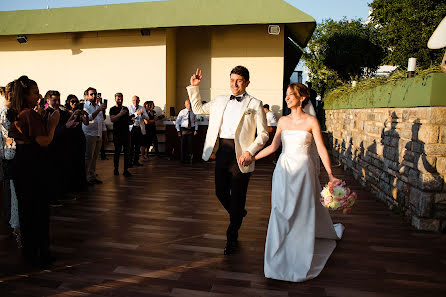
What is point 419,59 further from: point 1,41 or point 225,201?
point 1,41

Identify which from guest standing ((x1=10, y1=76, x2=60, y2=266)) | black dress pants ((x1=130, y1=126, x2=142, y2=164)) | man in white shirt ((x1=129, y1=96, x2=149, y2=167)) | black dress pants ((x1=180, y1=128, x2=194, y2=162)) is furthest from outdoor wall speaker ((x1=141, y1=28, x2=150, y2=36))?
guest standing ((x1=10, y1=76, x2=60, y2=266))

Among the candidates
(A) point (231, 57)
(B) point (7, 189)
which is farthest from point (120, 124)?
(A) point (231, 57)

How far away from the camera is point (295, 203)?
3.05 metres

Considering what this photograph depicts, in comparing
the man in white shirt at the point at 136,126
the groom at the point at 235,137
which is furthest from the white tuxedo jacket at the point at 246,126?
the man in white shirt at the point at 136,126

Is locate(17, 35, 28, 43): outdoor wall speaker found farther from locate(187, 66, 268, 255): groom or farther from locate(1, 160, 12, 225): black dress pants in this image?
locate(187, 66, 268, 255): groom

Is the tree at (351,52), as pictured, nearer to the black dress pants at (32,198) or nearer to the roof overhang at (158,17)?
the roof overhang at (158,17)

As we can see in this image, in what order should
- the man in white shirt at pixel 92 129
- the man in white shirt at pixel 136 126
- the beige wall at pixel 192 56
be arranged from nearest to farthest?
the man in white shirt at pixel 92 129, the man in white shirt at pixel 136 126, the beige wall at pixel 192 56

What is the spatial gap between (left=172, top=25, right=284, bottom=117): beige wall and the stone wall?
472cm

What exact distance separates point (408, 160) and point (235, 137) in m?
2.59

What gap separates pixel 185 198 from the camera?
225 inches

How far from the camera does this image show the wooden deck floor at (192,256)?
2.78 metres

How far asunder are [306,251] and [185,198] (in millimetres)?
3027

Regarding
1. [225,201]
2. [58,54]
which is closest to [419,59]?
[225,201]

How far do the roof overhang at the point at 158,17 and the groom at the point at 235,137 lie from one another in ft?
23.3
